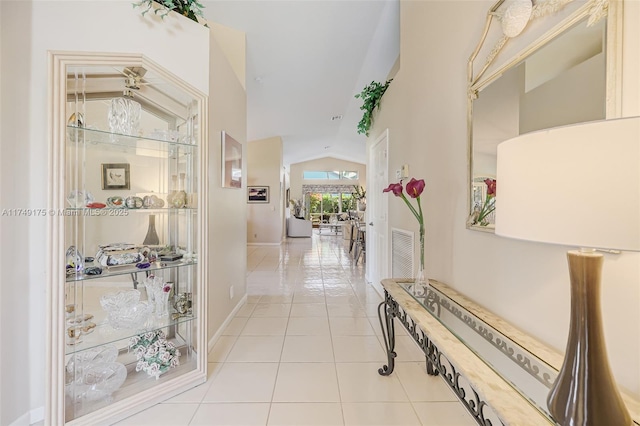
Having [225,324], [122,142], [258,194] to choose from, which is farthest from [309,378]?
[258,194]

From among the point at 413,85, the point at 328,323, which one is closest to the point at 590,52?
the point at 413,85

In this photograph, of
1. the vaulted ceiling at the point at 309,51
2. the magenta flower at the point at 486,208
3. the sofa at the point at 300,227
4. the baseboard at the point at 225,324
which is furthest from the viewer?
the sofa at the point at 300,227

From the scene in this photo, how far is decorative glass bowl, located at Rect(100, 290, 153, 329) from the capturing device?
1.66 metres

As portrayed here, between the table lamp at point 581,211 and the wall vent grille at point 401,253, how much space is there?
1.86 m

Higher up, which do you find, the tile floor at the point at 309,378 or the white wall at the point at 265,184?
the white wall at the point at 265,184

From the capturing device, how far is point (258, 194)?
27.5 ft

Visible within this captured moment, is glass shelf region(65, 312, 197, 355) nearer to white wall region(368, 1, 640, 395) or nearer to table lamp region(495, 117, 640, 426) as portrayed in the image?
white wall region(368, 1, 640, 395)

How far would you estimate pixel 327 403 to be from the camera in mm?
1641

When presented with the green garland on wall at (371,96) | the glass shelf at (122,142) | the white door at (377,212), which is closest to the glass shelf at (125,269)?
the glass shelf at (122,142)

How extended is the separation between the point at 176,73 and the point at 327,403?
2177 mm

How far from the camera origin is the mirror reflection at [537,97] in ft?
2.88

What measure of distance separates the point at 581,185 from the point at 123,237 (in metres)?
2.10

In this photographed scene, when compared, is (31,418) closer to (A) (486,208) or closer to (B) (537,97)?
(A) (486,208)

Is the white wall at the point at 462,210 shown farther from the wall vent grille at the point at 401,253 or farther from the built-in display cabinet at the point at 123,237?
the built-in display cabinet at the point at 123,237
